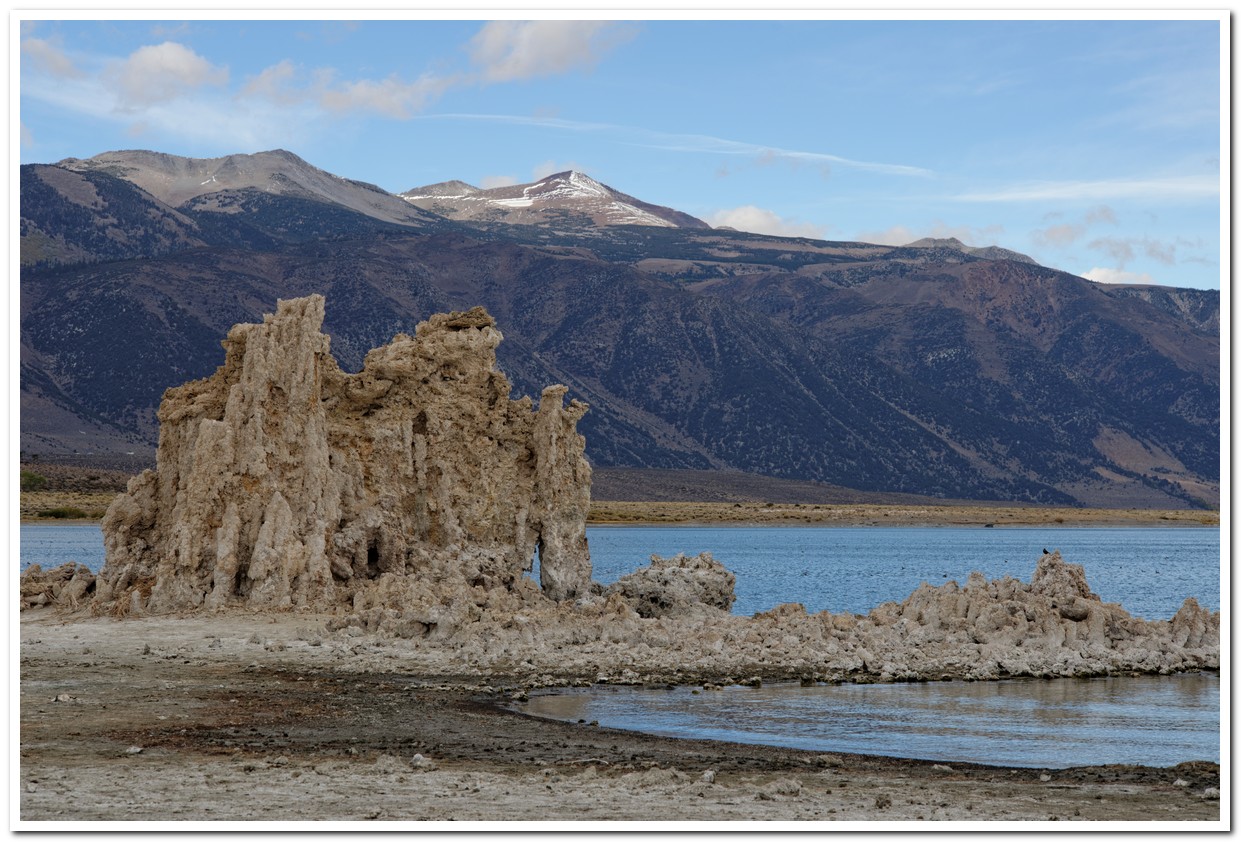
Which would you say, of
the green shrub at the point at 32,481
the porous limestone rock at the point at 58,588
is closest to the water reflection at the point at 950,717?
the porous limestone rock at the point at 58,588

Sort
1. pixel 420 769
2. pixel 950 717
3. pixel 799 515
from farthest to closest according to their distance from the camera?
pixel 799 515 → pixel 950 717 → pixel 420 769

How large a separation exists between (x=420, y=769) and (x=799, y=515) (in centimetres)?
12206

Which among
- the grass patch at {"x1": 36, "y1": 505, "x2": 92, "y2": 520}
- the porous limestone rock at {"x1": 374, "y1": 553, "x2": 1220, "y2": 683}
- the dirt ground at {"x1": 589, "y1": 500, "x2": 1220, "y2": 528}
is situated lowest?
the dirt ground at {"x1": 589, "y1": 500, "x2": 1220, "y2": 528}

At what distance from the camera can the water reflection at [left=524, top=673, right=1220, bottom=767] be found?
1725 centimetres

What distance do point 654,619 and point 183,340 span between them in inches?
6364

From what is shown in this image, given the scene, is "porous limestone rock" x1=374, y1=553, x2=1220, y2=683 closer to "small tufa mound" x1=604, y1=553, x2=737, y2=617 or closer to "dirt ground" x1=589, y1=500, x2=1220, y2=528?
"small tufa mound" x1=604, y1=553, x2=737, y2=617

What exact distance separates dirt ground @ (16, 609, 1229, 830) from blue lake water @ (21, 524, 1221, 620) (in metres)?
20.7

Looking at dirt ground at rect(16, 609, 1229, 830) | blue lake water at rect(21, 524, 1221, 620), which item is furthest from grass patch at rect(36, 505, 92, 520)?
dirt ground at rect(16, 609, 1229, 830)

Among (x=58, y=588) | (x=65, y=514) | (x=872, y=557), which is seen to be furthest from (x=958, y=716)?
(x=65, y=514)

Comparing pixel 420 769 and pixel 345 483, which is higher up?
pixel 345 483

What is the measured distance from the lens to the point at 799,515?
13462 centimetres

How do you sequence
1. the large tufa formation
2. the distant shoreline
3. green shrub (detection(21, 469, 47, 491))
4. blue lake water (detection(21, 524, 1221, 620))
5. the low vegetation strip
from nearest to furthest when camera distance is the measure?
the large tufa formation < blue lake water (detection(21, 524, 1221, 620)) < the distant shoreline < green shrub (detection(21, 469, 47, 491)) < the low vegetation strip

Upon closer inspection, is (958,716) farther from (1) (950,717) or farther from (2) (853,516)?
(2) (853,516)
